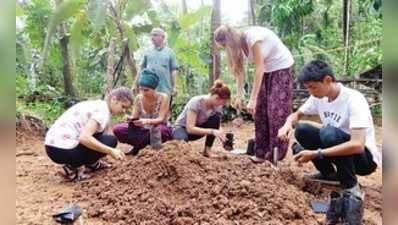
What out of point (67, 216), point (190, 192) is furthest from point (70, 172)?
point (190, 192)

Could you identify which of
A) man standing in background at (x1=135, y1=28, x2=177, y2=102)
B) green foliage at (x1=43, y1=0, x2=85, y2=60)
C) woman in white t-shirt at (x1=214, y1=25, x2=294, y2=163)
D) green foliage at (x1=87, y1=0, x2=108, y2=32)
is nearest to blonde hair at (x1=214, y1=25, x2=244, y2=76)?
woman in white t-shirt at (x1=214, y1=25, x2=294, y2=163)

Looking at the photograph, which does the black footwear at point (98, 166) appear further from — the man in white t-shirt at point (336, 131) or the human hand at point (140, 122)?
the man in white t-shirt at point (336, 131)

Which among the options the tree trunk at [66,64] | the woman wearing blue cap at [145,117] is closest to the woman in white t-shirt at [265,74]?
the woman wearing blue cap at [145,117]

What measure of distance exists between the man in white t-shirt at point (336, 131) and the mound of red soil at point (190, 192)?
18 centimetres

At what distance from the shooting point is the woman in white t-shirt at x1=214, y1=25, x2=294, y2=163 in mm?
1994

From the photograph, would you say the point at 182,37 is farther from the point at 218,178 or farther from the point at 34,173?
the point at 218,178

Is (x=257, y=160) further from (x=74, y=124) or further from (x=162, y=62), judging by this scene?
(x=162, y=62)

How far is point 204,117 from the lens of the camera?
7.56ft

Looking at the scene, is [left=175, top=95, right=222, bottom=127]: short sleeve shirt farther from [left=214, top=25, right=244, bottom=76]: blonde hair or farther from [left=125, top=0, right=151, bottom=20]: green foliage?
[left=125, top=0, right=151, bottom=20]: green foliage

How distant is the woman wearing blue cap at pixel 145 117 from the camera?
90.2 inches

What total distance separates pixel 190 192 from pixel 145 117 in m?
0.83

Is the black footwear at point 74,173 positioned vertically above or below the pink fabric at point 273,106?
below

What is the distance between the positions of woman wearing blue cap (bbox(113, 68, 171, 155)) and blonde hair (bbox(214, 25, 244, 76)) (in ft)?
1.48

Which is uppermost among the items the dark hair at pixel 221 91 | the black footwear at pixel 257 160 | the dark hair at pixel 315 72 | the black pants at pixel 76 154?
the dark hair at pixel 315 72
